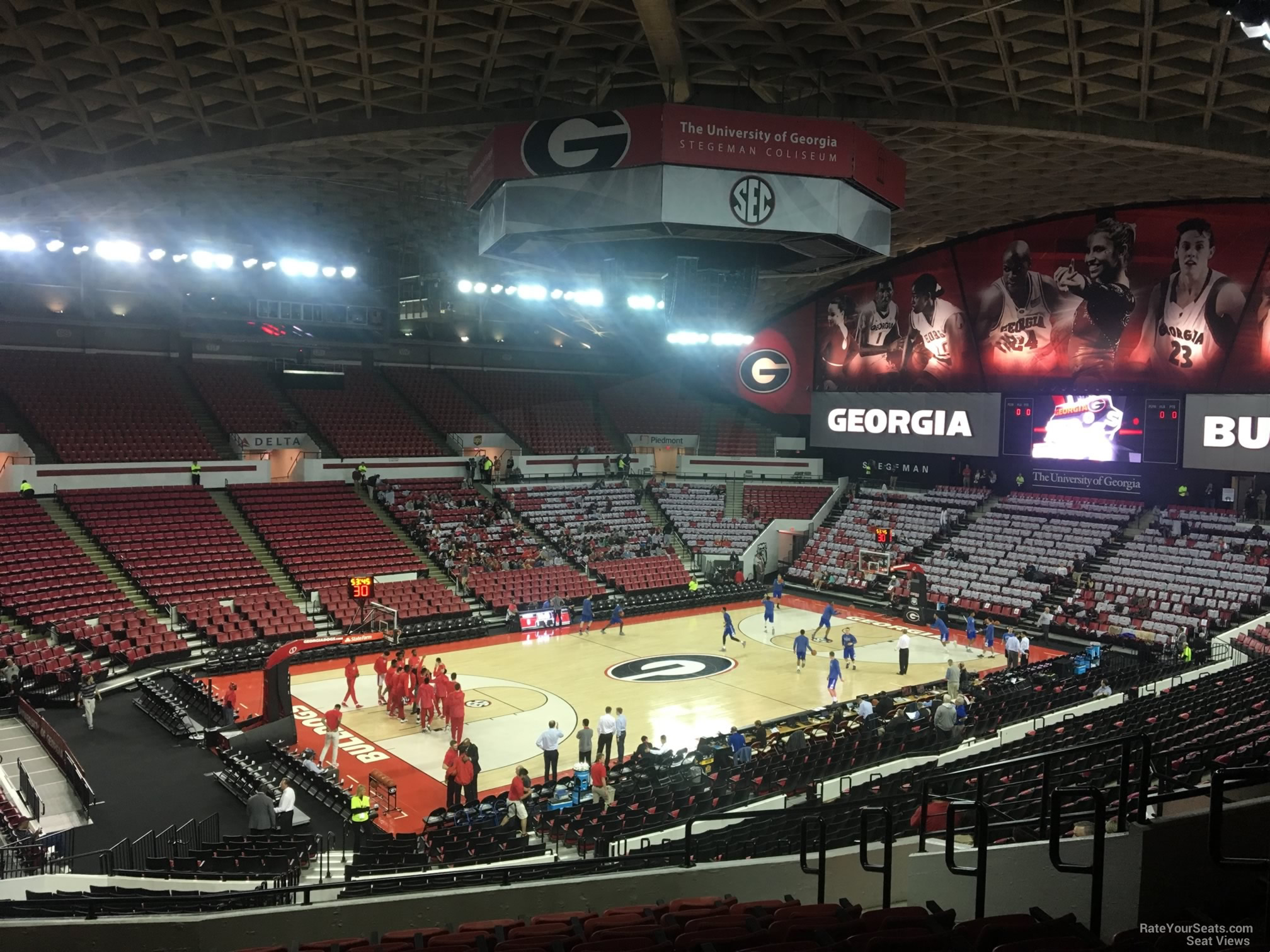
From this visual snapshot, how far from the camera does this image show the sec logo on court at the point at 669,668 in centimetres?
2306

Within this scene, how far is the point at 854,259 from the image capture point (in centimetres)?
1803

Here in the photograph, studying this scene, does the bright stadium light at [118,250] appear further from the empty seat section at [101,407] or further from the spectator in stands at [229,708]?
the spectator in stands at [229,708]

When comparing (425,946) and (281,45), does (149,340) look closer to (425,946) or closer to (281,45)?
(281,45)

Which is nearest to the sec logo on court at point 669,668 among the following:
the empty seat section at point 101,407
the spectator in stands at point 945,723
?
the spectator in stands at point 945,723

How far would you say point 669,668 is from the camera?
78.9 ft

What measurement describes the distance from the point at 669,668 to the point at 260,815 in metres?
12.7

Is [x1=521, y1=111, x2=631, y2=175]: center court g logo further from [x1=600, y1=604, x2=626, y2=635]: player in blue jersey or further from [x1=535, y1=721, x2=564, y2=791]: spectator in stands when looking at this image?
[x1=600, y1=604, x2=626, y2=635]: player in blue jersey

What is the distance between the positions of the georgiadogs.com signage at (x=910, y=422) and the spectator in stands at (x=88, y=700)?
30.4m

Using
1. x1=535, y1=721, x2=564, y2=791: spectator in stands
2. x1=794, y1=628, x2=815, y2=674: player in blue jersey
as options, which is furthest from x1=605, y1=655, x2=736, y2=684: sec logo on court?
x1=535, y1=721, x2=564, y2=791: spectator in stands

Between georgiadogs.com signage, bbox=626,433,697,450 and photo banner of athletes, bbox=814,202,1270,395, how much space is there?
835 centimetres

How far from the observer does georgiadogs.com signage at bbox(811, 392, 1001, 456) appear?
3609 centimetres

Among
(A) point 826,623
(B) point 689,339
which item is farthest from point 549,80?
(B) point 689,339

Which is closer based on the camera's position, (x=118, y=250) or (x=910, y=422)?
(x=118, y=250)

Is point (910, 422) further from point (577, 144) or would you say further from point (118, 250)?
point (118, 250)
